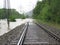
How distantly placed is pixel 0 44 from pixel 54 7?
32493 mm

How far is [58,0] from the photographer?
41.2m

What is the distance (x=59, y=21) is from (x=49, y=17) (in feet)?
35.6

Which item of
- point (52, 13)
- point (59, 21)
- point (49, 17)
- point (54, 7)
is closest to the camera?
point (59, 21)

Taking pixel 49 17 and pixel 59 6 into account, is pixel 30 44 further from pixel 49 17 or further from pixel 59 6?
pixel 49 17

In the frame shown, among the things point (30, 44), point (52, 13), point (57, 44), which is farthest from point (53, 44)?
point (52, 13)

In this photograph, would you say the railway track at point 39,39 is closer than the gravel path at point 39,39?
Yes

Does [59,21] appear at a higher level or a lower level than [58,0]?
lower

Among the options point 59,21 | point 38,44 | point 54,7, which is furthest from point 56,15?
point 38,44

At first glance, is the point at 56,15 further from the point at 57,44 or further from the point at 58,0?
the point at 57,44

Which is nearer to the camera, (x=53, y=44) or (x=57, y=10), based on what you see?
(x=53, y=44)

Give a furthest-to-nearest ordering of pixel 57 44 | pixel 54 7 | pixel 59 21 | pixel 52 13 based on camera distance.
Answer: pixel 52 13 < pixel 54 7 < pixel 59 21 < pixel 57 44

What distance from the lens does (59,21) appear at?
38.8 meters

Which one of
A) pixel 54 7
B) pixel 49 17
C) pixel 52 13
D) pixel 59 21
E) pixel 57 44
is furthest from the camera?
pixel 49 17

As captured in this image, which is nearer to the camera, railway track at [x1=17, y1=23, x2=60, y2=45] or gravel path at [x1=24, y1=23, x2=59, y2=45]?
railway track at [x1=17, y1=23, x2=60, y2=45]
